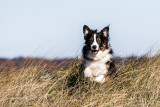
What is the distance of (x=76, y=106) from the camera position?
14.8 feet

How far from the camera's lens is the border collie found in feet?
19.4

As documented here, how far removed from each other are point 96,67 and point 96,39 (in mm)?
592

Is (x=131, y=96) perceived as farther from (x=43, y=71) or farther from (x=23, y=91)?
(x=43, y=71)

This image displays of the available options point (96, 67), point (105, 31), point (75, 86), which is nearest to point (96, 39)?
point (105, 31)

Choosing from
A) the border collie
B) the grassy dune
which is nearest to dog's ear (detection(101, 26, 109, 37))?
the border collie

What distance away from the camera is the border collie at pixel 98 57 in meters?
5.91

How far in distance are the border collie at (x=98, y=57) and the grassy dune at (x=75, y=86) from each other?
210 mm

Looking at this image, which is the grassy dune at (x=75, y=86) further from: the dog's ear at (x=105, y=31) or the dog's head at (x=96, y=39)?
the dog's ear at (x=105, y=31)

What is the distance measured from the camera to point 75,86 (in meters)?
5.31

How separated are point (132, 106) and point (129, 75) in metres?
1.24

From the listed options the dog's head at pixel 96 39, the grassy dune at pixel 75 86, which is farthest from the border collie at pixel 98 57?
the grassy dune at pixel 75 86

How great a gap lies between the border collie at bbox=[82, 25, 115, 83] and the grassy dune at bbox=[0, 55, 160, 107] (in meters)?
0.21

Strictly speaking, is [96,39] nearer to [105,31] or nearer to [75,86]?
[105,31]

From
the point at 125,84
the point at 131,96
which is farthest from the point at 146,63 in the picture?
the point at 131,96
